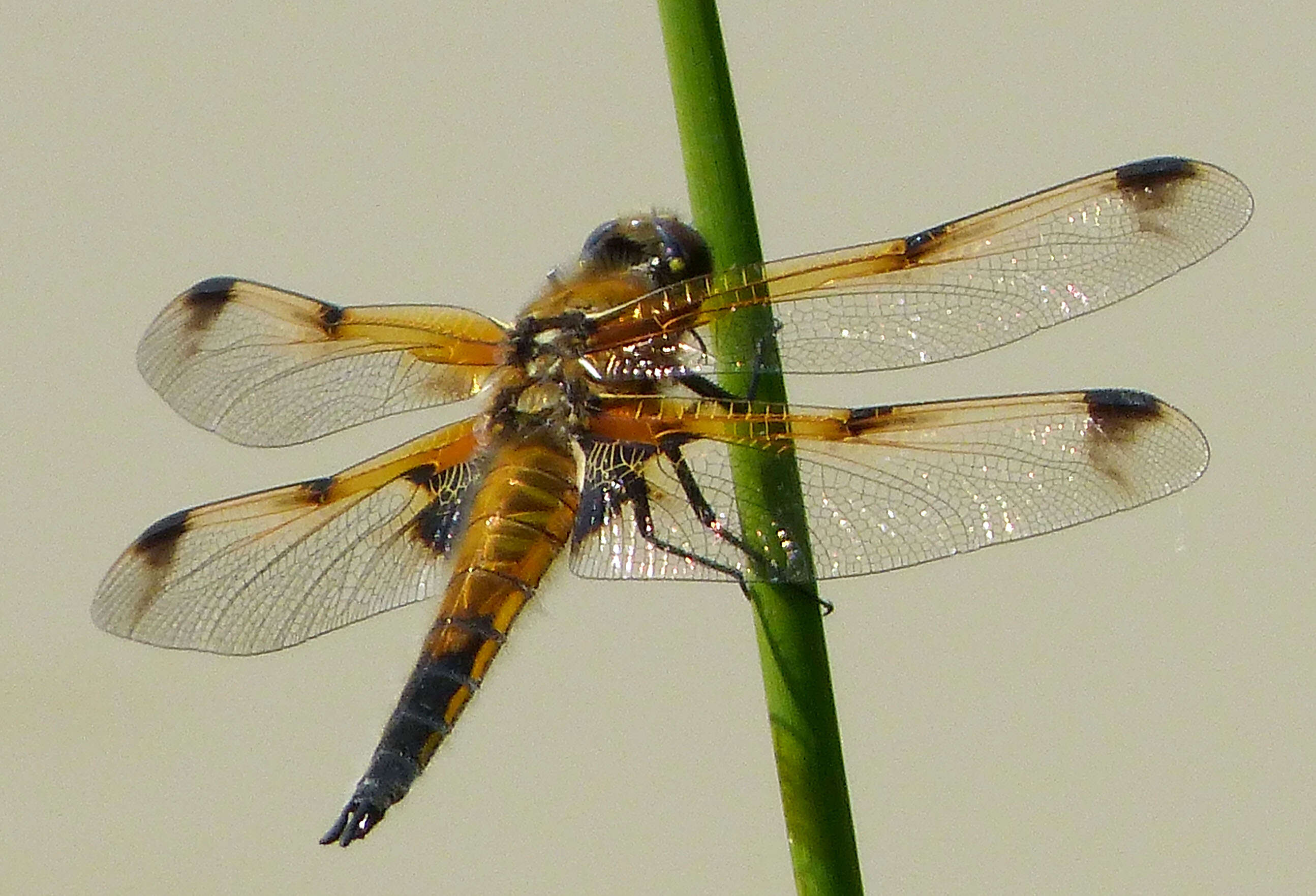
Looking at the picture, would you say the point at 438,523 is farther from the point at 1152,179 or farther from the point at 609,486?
the point at 1152,179

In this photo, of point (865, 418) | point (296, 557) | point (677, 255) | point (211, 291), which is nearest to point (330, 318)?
point (211, 291)

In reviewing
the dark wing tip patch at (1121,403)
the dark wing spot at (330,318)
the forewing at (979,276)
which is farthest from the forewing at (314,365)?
the dark wing tip patch at (1121,403)

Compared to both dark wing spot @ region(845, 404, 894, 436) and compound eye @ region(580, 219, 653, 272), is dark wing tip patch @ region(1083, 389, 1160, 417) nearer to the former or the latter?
dark wing spot @ region(845, 404, 894, 436)

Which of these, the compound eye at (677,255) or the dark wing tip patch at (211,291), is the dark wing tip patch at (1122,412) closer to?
the compound eye at (677,255)

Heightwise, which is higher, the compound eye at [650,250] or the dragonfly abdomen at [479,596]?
the compound eye at [650,250]

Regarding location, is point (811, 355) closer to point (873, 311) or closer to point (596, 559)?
point (873, 311)

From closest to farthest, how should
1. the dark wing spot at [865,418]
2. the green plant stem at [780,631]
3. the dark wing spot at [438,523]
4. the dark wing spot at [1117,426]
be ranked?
the green plant stem at [780,631] < the dark wing spot at [1117,426] < the dark wing spot at [865,418] < the dark wing spot at [438,523]

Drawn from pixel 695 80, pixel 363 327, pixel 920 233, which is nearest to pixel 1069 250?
pixel 920 233
